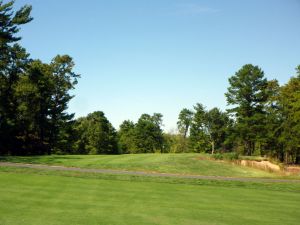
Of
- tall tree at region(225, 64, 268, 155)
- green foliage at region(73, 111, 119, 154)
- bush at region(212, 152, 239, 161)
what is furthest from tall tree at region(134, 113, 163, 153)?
bush at region(212, 152, 239, 161)

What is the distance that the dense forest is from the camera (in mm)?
49000

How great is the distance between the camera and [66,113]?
57.4 meters

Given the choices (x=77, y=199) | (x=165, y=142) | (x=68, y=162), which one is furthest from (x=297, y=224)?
(x=165, y=142)

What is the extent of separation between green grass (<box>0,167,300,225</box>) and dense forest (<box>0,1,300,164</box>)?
3044cm

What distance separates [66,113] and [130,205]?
48.3 metres

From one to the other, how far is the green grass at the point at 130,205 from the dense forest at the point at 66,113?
3044 centimetres

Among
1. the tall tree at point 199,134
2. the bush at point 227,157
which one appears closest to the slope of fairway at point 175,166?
the bush at point 227,157

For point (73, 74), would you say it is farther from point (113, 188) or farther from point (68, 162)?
point (113, 188)

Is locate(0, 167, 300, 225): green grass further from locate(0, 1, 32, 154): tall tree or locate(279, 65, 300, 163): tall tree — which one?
locate(279, 65, 300, 163): tall tree

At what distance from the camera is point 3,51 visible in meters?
46.2

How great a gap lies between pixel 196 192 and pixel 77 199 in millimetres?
5547

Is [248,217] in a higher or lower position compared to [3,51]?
lower

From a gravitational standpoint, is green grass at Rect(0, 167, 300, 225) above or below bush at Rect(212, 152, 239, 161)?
below

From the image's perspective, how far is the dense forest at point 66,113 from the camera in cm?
4900
